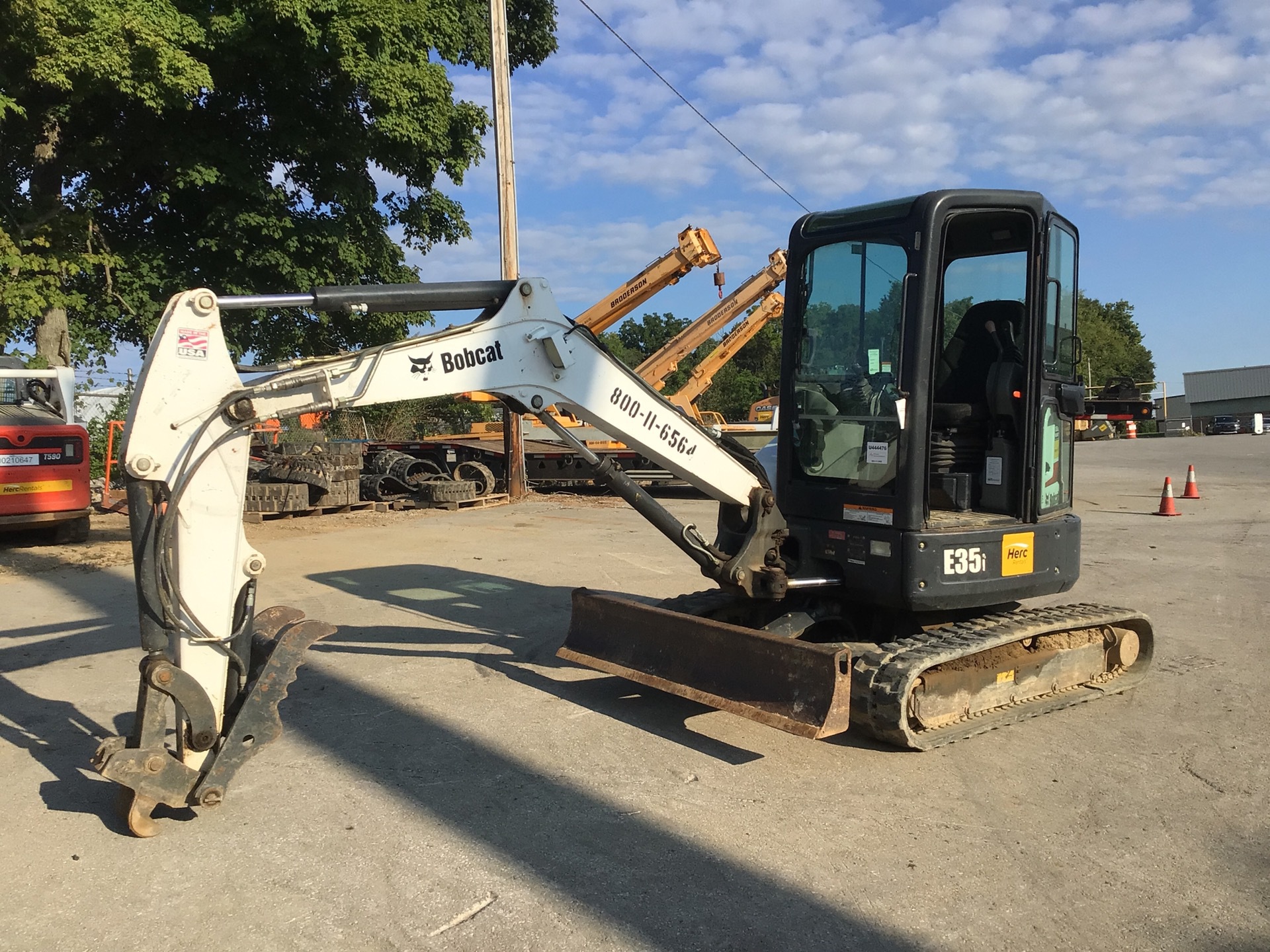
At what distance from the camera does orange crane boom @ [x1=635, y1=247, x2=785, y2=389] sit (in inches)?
741

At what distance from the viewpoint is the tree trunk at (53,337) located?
48.0 ft

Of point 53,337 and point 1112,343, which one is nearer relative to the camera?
point 53,337

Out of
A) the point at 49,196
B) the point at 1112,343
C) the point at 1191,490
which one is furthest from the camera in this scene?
the point at 1112,343

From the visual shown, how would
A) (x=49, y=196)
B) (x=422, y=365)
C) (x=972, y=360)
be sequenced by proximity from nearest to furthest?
(x=422, y=365) < (x=972, y=360) < (x=49, y=196)

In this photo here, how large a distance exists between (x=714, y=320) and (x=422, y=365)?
15330mm

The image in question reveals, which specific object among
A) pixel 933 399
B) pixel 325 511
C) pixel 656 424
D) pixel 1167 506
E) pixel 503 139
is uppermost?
pixel 503 139

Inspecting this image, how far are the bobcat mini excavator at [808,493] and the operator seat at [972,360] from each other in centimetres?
1

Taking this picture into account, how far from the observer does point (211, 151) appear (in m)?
14.5

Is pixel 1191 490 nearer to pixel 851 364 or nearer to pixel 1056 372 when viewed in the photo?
pixel 1056 372

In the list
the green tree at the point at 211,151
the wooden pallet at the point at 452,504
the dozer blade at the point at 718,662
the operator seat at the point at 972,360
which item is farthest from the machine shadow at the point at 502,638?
the green tree at the point at 211,151

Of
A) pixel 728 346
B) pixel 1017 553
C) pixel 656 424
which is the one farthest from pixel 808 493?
pixel 728 346

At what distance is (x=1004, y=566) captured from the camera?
17.2ft

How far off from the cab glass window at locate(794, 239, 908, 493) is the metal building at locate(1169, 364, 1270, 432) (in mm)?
81461

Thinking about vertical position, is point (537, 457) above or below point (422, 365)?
below
